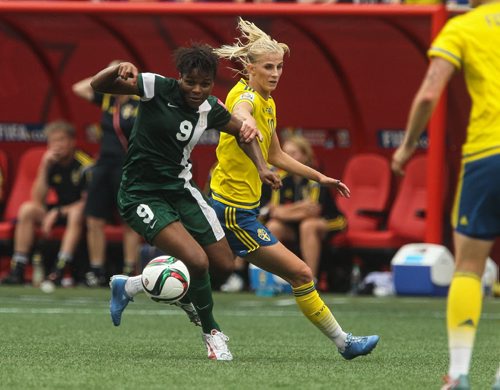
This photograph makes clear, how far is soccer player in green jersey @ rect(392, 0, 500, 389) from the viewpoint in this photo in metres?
6.16

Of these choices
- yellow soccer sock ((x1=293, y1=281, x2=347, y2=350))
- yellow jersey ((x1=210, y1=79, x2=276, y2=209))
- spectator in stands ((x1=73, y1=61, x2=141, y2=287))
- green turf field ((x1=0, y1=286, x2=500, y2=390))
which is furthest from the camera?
spectator in stands ((x1=73, y1=61, x2=141, y2=287))

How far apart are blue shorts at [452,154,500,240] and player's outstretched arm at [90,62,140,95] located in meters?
2.39

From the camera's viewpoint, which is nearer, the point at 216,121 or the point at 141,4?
the point at 216,121

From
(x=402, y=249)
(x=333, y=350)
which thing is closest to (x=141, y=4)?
(x=402, y=249)

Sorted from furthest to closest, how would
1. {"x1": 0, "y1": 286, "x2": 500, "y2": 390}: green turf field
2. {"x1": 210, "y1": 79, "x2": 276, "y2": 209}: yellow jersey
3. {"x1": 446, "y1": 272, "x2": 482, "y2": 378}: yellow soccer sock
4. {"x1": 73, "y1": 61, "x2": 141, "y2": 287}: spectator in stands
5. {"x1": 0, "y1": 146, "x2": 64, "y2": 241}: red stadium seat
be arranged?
{"x1": 0, "y1": 146, "x2": 64, "y2": 241}: red stadium seat → {"x1": 73, "y1": 61, "x2": 141, "y2": 287}: spectator in stands → {"x1": 210, "y1": 79, "x2": 276, "y2": 209}: yellow jersey → {"x1": 0, "y1": 286, "x2": 500, "y2": 390}: green turf field → {"x1": 446, "y1": 272, "x2": 482, "y2": 378}: yellow soccer sock

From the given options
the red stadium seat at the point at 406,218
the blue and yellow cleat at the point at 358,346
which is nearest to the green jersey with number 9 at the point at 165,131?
the blue and yellow cleat at the point at 358,346

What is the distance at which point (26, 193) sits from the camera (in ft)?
55.8

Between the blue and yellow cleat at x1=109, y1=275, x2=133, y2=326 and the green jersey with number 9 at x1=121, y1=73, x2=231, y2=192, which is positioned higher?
the green jersey with number 9 at x1=121, y1=73, x2=231, y2=192

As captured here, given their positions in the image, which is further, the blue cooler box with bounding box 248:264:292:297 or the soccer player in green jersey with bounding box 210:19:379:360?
the blue cooler box with bounding box 248:264:292:297

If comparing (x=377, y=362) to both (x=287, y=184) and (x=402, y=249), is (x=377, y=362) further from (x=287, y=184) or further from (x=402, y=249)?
(x=287, y=184)

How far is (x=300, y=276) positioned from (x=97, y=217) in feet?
24.1

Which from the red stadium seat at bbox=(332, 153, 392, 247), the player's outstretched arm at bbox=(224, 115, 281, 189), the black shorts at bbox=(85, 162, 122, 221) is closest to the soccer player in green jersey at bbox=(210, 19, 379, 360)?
the player's outstretched arm at bbox=(224, 115, 281, 189)

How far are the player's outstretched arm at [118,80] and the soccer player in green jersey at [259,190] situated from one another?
71cm

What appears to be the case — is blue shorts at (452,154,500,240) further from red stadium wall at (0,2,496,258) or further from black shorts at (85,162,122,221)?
black shorts at (85,162,122,221)
